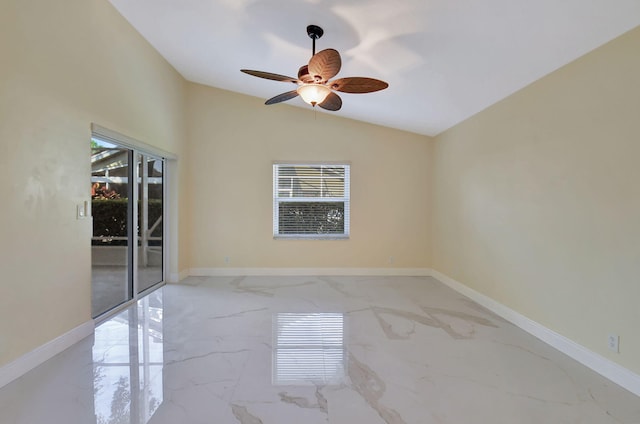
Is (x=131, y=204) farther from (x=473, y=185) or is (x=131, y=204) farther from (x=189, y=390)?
(x=473, y=185)

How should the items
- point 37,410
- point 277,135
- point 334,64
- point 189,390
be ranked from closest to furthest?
point 37,410, point 189,390, point 334,64, point 277,135

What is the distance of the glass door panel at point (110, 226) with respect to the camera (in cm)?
306

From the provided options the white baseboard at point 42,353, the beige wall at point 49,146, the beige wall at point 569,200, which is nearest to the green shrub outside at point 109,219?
the beige wall at point 49,146

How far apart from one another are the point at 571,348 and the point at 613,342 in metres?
0.37

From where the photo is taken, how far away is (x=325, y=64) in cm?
226

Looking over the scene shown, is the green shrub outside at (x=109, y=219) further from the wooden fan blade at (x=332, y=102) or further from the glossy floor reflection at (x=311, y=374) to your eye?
the wooden fan blade at (x=332, y=102)

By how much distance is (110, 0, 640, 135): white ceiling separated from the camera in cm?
208

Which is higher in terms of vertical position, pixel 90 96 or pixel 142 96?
pixel 142 96

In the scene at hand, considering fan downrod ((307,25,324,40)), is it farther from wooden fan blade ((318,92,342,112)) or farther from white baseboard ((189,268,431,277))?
white baseboard ((189,268,431,277))

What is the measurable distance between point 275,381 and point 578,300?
2.42 meters

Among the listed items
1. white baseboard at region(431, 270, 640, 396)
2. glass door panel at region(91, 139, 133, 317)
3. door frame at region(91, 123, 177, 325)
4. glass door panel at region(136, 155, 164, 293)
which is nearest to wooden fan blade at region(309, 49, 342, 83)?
door frame at region(91, 123, 177, 325)

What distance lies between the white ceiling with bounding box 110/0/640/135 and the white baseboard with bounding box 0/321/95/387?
10.1 ft

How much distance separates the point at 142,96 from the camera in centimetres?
367

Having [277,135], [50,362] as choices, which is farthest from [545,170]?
[50,362]
